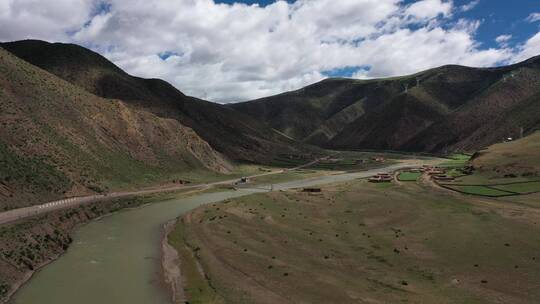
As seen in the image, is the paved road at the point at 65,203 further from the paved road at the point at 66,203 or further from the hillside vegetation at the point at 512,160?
the hillside vegetation at the point at 512,160

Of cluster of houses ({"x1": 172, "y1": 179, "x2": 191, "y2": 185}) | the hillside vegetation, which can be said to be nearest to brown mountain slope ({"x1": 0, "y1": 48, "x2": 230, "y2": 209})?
cluster of houses ({"x1": 172, "y1": 179, "x2": 191, "y2": 185})

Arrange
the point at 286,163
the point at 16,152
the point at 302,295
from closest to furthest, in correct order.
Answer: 1. the point at 302,295
2. the point at 16,152
3. the point at 286,163

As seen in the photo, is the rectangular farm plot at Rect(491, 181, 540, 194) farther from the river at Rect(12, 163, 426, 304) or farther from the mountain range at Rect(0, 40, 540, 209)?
the mountain range at Rect(0, 40, 540, 209)

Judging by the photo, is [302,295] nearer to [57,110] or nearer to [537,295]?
[537,295]

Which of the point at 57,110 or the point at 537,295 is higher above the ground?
the point at 57,110

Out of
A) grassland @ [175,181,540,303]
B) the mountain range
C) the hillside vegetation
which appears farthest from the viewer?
the hillside vegetation

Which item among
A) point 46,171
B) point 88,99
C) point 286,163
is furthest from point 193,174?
point 286,163

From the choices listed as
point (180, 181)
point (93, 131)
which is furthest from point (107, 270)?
point (93, 131)
